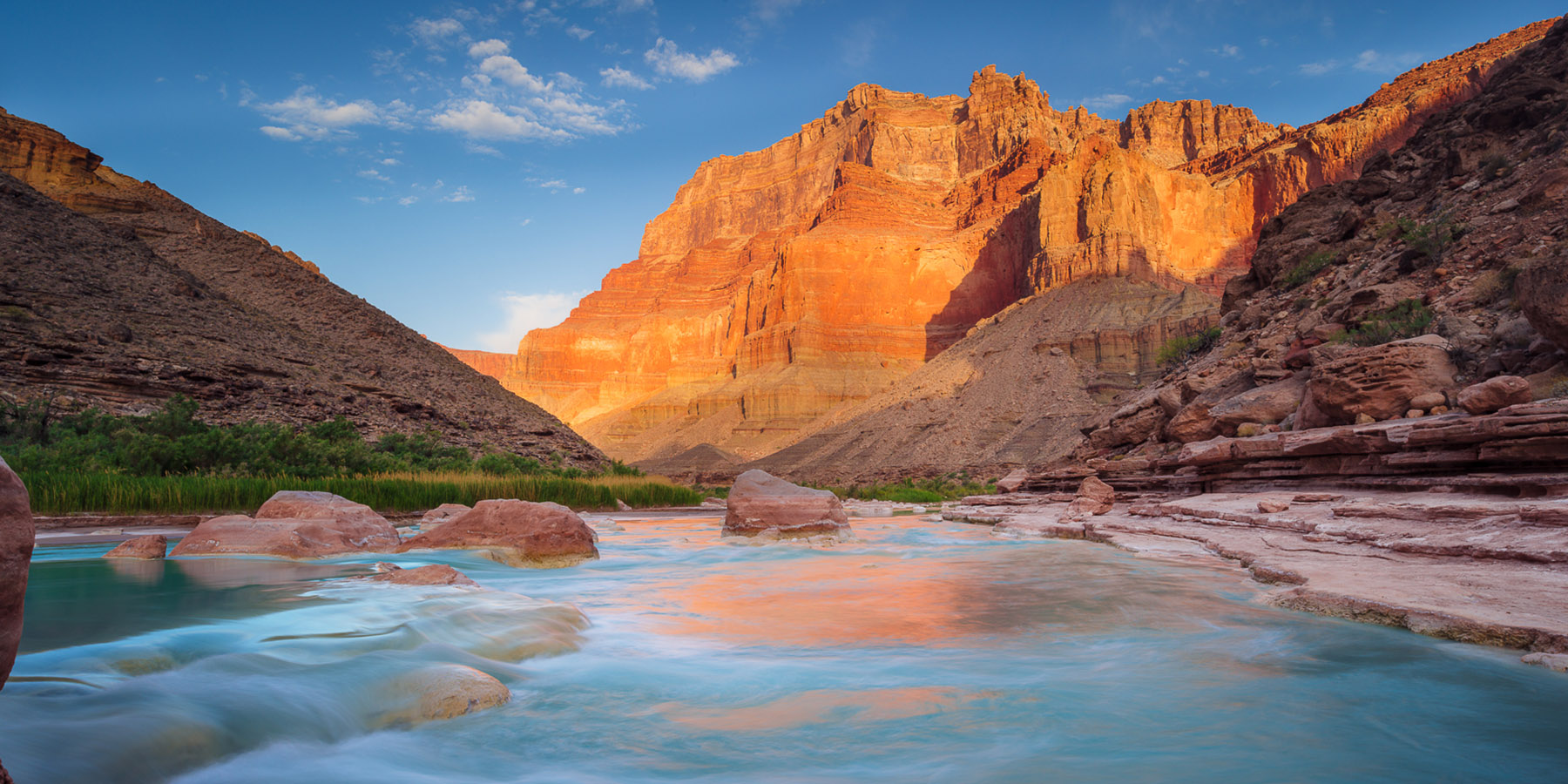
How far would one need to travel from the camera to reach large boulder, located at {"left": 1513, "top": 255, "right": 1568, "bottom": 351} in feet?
30.5

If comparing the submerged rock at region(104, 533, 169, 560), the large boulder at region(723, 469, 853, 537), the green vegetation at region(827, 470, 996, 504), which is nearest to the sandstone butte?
the green vegetation at region(827, 470, 996, 504)

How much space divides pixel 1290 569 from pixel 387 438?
24518 millimetres

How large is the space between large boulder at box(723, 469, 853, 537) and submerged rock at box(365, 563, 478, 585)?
661 cm

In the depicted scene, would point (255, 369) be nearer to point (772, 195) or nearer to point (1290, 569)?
point (1290, 569)

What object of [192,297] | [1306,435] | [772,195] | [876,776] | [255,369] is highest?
[772,195]

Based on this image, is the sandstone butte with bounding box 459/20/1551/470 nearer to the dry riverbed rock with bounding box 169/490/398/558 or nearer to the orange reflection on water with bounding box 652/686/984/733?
the dry riverbed rock with bounding box 169/490/398/558

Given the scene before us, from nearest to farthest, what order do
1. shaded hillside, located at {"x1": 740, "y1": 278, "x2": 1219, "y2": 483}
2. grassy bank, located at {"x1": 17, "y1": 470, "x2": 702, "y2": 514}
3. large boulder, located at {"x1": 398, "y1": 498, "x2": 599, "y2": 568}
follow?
Answer: 1. large boulder, located at {"x1": 398, "y1": 498, "x2": 599, "y2": 568}
2. grassy bank, located at {"x1": 17, "y1": 470, "x2": 702, "y2": 514}
3. shaded hillside, located at {"x1": 740, "y1": 278, "x2": 1219, "y2": 483}

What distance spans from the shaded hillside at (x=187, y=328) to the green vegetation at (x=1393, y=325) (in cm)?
2722

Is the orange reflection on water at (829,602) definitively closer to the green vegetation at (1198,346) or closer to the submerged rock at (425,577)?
the submerged rock at (425,577)

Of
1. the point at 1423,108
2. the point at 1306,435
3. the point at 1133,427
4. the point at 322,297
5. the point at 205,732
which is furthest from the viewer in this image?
the point at 1423,108

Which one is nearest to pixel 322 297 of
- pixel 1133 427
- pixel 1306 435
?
pixel 1133 427

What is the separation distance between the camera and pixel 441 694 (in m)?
3.59

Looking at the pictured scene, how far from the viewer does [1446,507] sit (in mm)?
7441

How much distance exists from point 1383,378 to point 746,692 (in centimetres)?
1207
